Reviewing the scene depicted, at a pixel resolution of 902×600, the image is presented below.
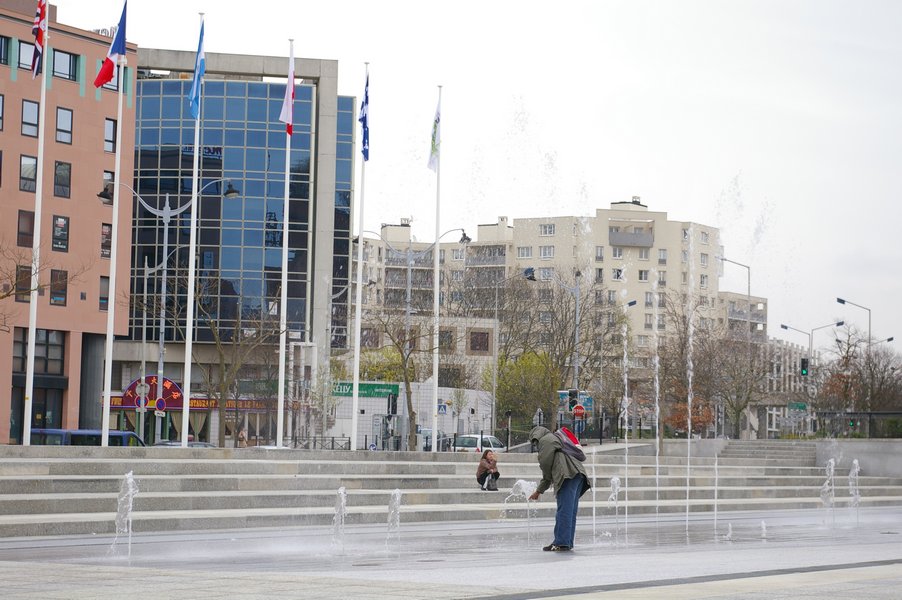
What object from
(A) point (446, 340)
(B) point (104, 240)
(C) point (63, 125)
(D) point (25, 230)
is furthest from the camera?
(A) point (446, 340)

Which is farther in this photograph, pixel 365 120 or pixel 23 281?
pixel 23 281

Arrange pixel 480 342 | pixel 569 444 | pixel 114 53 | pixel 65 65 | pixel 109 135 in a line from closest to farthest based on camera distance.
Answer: pixel 569 444 < pixel 114 53 < pixel 65 65 < pixel 109 135 < pixel 480 342

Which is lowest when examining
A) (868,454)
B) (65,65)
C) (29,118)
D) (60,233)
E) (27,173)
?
(868,454)

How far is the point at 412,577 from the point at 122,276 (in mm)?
54689

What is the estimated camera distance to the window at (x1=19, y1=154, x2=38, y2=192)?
57.1 meters

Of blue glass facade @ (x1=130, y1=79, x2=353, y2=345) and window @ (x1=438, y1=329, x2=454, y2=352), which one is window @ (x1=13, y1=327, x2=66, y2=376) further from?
blue glass facade @ (x1=130, y1=79, x2=353, y2=345)

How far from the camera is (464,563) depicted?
14.0 metres

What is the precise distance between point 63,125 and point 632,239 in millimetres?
98594

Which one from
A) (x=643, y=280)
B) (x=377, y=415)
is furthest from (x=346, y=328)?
(x=643, y=280)

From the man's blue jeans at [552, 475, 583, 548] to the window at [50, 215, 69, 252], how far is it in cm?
4556

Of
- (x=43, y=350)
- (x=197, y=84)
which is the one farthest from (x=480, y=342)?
(x=197, y=84)

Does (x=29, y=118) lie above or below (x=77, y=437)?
above

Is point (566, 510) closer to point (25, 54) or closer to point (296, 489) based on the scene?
point (296, 489)

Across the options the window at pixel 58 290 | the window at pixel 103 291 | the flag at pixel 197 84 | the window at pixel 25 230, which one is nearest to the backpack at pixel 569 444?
the flag at pixel 197 84
